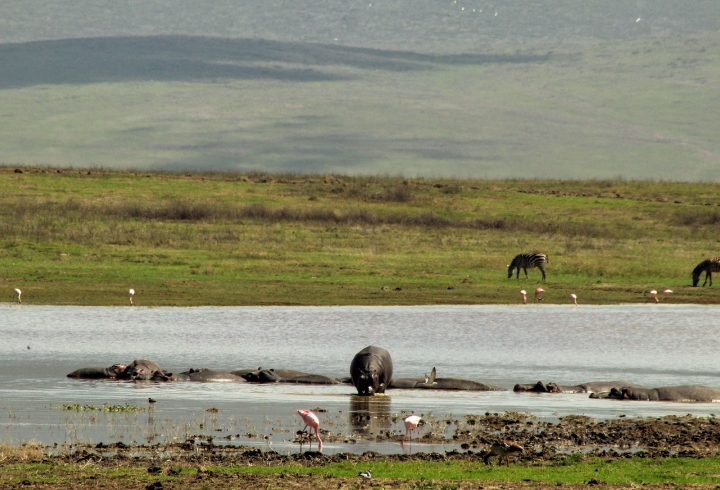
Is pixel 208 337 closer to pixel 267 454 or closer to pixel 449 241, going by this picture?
pixel 267 454

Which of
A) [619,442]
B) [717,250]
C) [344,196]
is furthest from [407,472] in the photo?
[344,196]

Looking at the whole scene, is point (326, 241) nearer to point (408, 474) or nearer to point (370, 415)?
point (370, 415)

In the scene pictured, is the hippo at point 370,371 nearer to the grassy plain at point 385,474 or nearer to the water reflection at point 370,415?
the water reflection at point 370,415

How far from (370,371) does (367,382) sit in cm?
21

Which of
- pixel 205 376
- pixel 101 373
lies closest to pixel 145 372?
pixel 101 373

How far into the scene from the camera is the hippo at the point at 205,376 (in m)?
20.4

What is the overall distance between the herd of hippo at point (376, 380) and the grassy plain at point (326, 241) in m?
12.2

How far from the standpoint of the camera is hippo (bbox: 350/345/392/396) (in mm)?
18844

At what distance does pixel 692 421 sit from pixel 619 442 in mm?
2158

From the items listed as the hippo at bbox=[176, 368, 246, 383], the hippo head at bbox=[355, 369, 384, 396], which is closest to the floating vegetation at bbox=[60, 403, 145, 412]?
the hippo at bbox=[176, 368, 246, 383]

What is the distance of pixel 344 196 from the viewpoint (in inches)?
2672

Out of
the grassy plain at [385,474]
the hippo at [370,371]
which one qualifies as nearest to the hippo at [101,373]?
the hippo at [370,371]

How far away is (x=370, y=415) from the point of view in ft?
55.6

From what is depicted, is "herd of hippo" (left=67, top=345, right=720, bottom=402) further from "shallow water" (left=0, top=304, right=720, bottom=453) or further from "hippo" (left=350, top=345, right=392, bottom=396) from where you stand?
"shallow water" (left=0, top=304, right=720, bottom=453)
